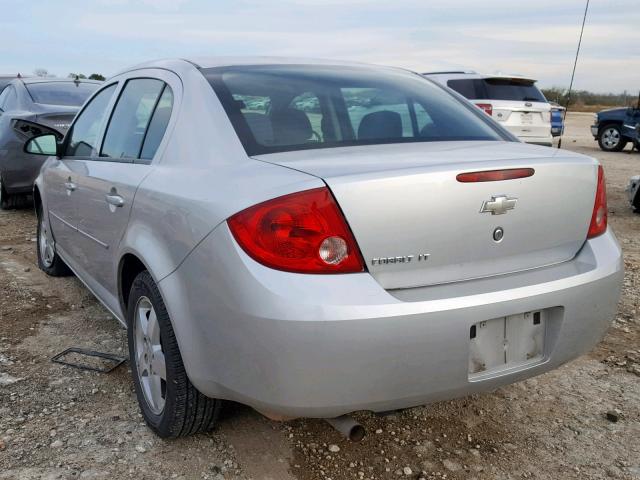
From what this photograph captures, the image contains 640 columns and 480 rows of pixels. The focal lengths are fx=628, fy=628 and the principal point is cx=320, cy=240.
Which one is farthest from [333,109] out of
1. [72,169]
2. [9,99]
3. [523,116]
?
[523,116]

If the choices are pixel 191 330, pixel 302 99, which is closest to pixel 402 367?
pixel 191 330

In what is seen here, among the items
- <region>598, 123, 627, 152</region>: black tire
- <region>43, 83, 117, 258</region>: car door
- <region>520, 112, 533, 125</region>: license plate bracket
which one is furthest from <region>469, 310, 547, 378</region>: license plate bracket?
<region>598, 123, 627, 152</region>: black tire

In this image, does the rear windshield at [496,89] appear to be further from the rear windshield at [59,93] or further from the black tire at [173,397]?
the black tire at [173,397]

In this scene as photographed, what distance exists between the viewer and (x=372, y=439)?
2.66 meters

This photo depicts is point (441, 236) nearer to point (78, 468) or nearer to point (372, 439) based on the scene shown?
point (372, 439)

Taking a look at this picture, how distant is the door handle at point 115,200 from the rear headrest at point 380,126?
110 centimetres

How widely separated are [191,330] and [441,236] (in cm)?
90

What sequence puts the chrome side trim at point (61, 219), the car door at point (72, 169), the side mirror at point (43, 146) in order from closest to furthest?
1. the car door at point (72, 169)
2. the chrome side trim at point (61, 219)
3. the side mirror at point (43, 146)

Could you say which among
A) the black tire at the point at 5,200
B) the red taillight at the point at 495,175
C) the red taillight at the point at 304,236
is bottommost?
the black tire at the point at 5,200

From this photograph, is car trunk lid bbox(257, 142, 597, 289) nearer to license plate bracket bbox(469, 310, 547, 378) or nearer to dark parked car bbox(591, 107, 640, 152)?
license plate bracket bbox(469, 310, 547, 378)

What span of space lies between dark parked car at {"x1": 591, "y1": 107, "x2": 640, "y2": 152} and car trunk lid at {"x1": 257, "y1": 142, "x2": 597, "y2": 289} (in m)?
15.1

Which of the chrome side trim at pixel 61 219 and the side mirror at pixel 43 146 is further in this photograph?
the side mirror at pixel 43 146

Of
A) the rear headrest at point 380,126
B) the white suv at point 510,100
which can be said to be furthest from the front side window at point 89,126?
the white suv at point 510,100

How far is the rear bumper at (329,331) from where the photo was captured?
1.86m
